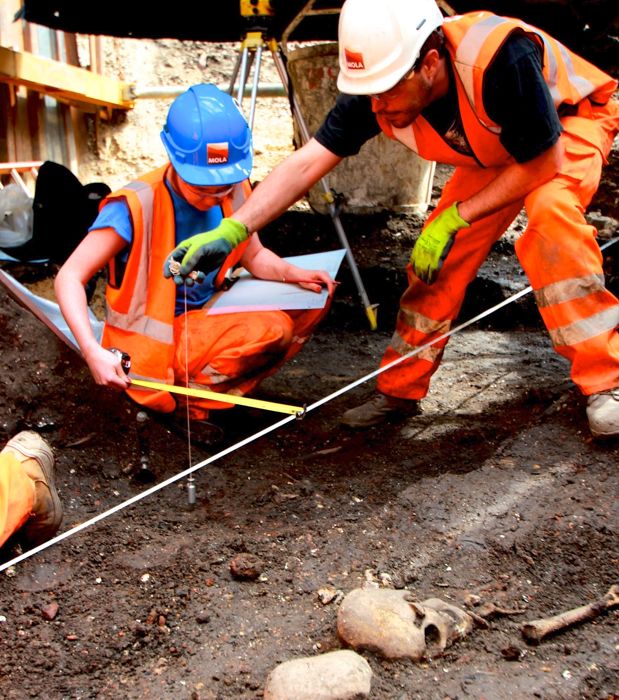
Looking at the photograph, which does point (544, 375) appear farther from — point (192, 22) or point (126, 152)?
point (126, 152)

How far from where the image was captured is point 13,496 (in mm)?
1956

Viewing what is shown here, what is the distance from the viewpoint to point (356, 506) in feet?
8.12

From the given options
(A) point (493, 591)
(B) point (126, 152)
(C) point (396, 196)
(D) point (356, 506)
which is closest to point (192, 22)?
(C) point (396, 196)

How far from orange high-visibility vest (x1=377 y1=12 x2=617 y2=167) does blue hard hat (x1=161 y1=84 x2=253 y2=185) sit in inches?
20.4

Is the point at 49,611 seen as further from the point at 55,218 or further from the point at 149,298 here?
the point at 55,218

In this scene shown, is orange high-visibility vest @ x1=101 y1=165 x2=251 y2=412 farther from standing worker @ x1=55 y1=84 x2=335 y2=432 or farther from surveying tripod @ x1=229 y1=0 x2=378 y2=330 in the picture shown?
surveying tripod @ x1=229 y1=0 x2=378 y2=330

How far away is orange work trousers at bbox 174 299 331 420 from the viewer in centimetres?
283

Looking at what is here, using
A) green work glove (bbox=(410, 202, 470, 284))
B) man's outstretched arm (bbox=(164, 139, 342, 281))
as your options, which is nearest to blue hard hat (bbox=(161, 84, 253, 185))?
man's outstretched arm (bbox=(164, 139, 342, 281))

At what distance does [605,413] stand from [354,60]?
1350 millimetres

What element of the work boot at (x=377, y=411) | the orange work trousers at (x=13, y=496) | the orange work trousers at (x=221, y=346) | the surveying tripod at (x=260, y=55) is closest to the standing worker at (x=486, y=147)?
the orange work trousers at (x=221, y=346)

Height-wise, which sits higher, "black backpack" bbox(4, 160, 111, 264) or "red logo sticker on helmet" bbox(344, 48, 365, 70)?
"red logo sticker on helmet" bbox(344, 48, 365, 70)

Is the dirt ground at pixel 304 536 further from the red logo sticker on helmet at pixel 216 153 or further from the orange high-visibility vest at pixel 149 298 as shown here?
the red logo sticker on helmet at pixel 216 153

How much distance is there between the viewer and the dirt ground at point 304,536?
176 cm

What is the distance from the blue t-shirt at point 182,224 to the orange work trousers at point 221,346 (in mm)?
105
